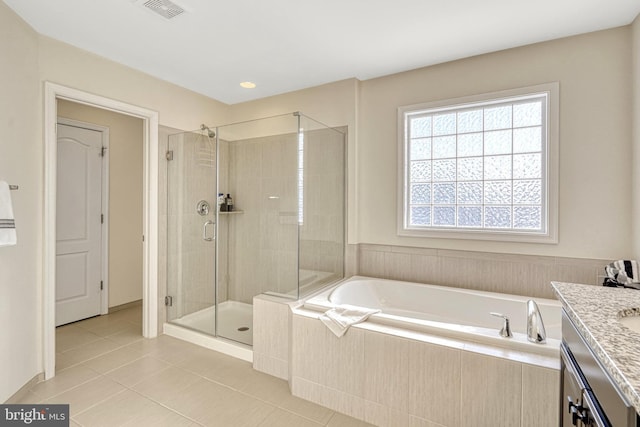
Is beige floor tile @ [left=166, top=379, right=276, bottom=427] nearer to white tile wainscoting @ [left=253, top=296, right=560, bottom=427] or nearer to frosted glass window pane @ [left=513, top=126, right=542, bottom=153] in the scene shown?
white tile wainscoting @ [left=253, top=296, right=560, bottom=427]

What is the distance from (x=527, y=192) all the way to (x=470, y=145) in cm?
61

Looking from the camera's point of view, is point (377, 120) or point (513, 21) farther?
point (377, 120)

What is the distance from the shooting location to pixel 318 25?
86.0 inches

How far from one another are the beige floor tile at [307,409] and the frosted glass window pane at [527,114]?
261cm

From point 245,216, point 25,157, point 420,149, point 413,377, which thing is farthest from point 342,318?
point 25,157

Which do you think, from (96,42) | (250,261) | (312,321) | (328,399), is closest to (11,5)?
(96,42)

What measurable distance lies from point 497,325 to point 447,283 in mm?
500

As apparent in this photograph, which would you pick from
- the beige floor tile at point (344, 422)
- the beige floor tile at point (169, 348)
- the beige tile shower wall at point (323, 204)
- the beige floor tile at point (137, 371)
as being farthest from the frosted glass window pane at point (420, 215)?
the beige floor tile at point (137, 371)

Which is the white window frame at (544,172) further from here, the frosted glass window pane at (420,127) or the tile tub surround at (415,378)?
the tile tub surround at (415,378)

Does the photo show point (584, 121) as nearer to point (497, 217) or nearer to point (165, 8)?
point (497, 217)

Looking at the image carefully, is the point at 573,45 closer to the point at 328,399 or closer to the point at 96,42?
the point at 328,399

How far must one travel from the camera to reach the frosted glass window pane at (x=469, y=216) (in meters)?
2.73

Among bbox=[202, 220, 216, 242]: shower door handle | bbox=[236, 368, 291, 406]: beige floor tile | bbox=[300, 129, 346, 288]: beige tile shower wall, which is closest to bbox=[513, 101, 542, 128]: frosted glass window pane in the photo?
bbox=[300, 129, 346, 288]: beige tile shower wall

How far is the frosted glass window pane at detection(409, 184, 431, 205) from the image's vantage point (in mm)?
2953
